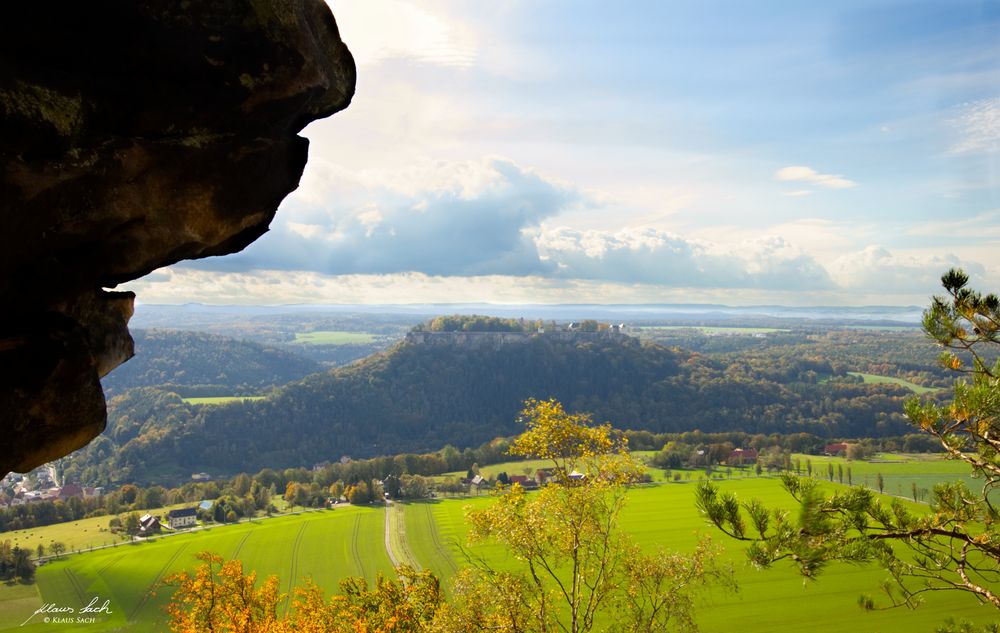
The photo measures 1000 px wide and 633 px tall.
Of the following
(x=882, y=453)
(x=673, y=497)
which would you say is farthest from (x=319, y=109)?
(x=882, y=453)

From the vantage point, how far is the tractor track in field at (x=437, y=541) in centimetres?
4963

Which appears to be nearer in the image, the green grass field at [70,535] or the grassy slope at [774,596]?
the grassy slope at [774,596]

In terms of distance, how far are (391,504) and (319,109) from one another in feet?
245

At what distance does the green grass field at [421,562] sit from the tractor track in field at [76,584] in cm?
14

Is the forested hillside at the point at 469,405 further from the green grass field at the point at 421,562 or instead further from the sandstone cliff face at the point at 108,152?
the sandstone cliff face at the point at 108,152

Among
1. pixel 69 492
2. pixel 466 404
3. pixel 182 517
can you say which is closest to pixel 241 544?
pixel 182 517

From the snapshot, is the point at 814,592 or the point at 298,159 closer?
the point at 298,159

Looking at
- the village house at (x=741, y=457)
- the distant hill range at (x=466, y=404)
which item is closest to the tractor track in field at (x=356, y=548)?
the distant hill range at (x=466, y=404)

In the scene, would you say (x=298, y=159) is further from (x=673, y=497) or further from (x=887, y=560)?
(x=673, y=497)

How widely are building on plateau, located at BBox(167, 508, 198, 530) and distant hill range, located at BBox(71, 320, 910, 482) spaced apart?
39.5 m

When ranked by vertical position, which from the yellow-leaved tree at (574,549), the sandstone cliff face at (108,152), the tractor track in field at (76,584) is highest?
the sandstone cliff face at (108,152)

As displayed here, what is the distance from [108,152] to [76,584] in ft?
191

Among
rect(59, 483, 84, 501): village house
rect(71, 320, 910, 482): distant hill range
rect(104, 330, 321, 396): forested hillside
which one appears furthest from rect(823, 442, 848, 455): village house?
rect(104, 330, 321, 396): forested hillside

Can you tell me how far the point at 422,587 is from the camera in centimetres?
1639
